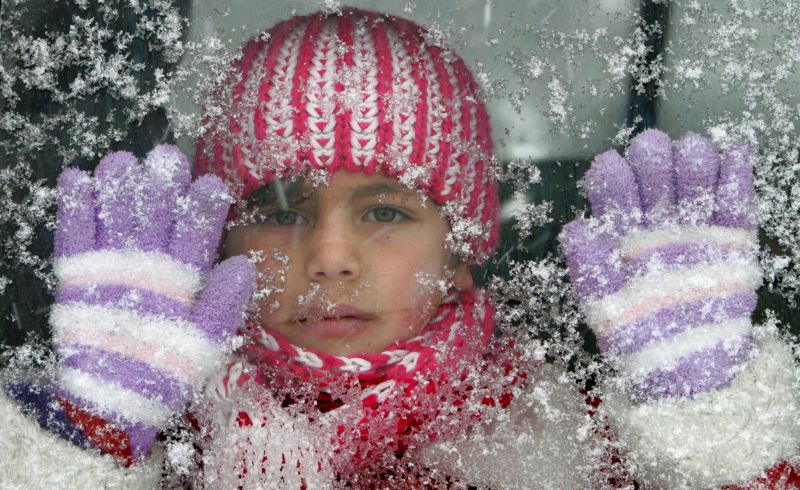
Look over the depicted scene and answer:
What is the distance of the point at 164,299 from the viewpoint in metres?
0.61

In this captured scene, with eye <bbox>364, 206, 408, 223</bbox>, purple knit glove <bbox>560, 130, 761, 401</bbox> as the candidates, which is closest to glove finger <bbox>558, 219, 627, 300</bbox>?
purple knit glove <bbox>560, 130, 761, 401</bbox>

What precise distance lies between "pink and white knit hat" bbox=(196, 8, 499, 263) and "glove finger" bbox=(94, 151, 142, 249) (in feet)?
0.16

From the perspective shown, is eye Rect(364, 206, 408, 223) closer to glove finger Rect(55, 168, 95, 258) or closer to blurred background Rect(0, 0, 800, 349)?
Answer: blurred background Rect(0, 0, 800, 349)

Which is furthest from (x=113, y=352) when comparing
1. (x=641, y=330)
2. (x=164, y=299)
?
(x=641, y=330)

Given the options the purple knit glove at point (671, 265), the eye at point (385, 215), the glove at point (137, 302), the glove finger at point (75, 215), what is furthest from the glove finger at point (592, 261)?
the glove finger at point (75, 215)

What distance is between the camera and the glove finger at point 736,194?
0.63 metres

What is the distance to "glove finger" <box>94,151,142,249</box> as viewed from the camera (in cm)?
62

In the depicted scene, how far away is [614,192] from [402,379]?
0.69ft

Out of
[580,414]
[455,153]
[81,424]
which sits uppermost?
[455,153]

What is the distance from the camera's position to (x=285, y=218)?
24.8 inches

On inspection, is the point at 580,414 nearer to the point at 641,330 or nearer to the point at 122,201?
the point at 641,330

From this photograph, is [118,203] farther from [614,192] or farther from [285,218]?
[614,192]

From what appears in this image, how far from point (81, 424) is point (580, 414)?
37 cm

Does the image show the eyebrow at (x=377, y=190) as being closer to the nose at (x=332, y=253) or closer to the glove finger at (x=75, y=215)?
the nose at (x=332, y=253)
